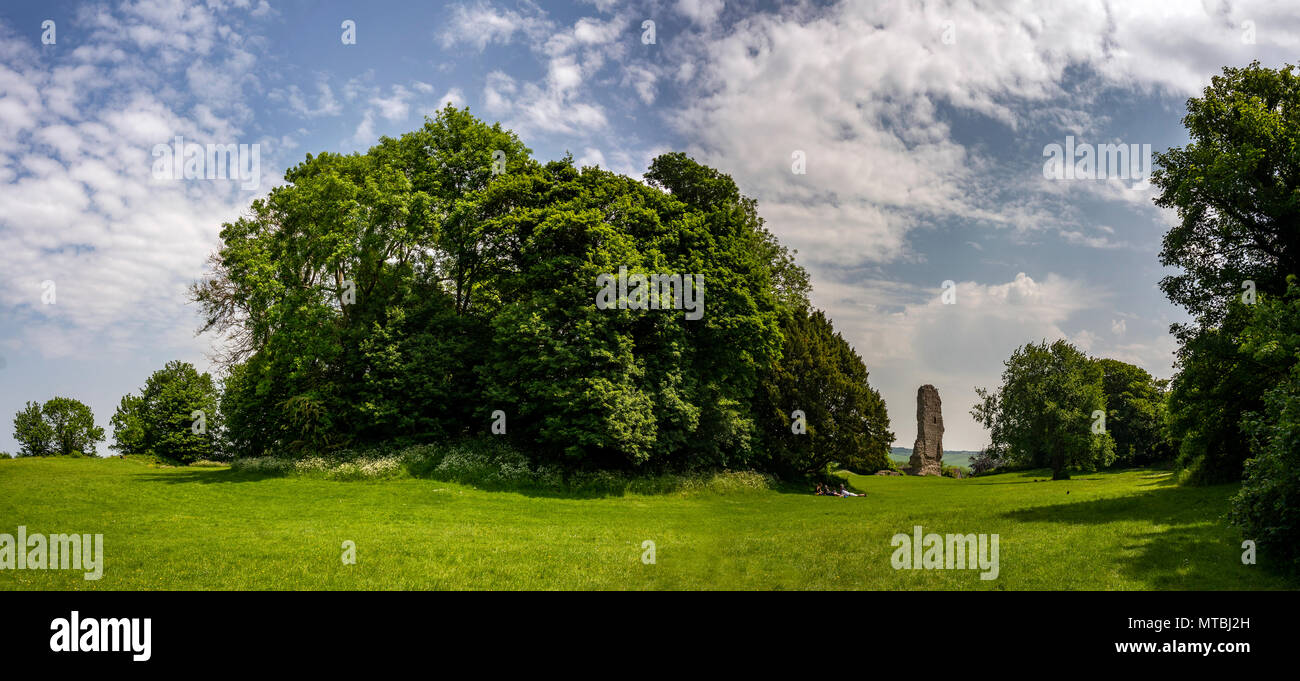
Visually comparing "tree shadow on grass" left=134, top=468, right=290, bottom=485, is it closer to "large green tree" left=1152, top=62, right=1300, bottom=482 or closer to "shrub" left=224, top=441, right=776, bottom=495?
"shrub" left=224, top=441, right=776, bottom=495

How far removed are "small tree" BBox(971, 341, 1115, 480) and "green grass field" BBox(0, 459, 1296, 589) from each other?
2857cm

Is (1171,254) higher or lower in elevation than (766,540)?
higher

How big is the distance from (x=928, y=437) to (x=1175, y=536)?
225ft

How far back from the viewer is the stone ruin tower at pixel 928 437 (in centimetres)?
8094

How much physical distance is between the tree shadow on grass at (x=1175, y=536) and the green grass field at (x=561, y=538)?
72 mm

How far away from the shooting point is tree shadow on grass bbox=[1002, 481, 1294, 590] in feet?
43.9

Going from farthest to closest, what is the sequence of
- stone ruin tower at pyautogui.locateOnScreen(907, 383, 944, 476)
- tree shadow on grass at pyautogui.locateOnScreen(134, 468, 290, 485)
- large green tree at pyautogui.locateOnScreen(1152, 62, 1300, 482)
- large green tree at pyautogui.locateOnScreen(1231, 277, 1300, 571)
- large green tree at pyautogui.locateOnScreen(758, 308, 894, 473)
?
stone ruin tower at pyautogui.locateOnScreen(907, 383, 944, 476) < large green tree at pyautogui.locateOnScreen(758, 308, 894, 473) < tree shadow on grass at pyautogui.locateOnScreen(134, 468, 290, 485) < large green tree at pyautogui.locateOnScreen(1152, 62, 1300, 482) < large green tree at pyautogui.locateOnScreen(1231, 277, 1300, 571)

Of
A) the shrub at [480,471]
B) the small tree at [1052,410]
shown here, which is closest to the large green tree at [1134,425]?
the small tree at [1052,410]

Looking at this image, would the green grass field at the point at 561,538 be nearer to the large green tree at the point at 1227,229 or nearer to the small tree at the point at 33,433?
the large green tree at the point at 1227,229

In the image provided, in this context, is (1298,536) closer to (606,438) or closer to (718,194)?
(606,438)

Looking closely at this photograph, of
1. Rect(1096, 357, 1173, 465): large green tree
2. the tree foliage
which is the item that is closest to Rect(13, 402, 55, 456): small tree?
the tree foliage

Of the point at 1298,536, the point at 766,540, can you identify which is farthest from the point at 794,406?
the point at 1298,536
